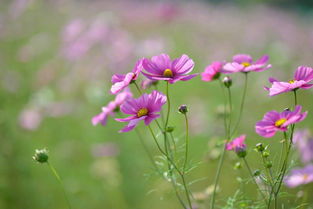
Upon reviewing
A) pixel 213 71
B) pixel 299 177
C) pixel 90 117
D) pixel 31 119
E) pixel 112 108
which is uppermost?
pixel 213 71

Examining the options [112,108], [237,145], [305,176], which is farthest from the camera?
[305,176]

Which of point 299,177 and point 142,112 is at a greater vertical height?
point 142,112

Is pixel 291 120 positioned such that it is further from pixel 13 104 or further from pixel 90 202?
pixel 13 104

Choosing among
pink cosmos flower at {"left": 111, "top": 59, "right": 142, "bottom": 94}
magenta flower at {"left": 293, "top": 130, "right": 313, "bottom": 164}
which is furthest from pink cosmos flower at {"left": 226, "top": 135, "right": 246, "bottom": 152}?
magenta flower at {"left": 293, "top": 130, "right": 313, "bottom": 164}

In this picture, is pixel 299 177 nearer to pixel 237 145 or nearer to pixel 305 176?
pixel 305 176

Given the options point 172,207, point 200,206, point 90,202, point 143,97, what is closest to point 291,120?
point 143,97

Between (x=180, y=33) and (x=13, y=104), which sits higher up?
(x=13, y=104)

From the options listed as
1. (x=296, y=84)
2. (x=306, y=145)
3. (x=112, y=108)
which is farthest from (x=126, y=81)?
(x=306, y=145)

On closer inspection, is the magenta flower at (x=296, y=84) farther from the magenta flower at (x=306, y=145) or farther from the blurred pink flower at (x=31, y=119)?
the blurred pink flower at (x=31, y=119)
